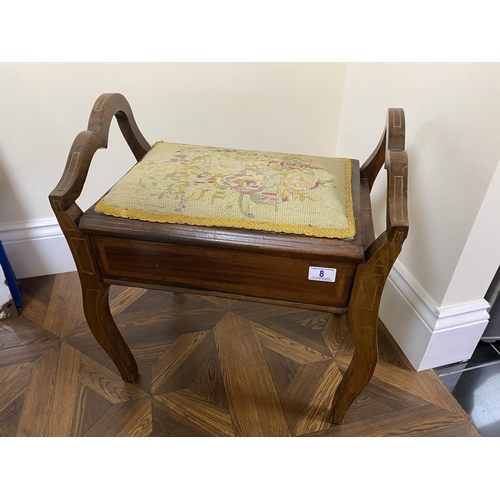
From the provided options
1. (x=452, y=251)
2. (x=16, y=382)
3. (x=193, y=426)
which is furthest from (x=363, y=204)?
(x=16, y=382)

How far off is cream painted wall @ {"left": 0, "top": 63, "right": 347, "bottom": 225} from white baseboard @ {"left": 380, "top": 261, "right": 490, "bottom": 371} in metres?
0.53

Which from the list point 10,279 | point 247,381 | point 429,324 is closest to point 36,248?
point 10,279

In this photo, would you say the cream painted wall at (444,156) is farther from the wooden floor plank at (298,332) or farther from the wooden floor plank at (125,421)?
the wooden floor plank at (125,421)

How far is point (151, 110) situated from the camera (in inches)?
41.5

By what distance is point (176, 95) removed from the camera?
41.1 inches

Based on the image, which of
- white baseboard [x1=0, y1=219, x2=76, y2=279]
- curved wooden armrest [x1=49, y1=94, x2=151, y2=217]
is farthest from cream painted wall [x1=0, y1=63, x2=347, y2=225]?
curved wooden armrest [x1=49, y1=94, x2=151, y2=217]

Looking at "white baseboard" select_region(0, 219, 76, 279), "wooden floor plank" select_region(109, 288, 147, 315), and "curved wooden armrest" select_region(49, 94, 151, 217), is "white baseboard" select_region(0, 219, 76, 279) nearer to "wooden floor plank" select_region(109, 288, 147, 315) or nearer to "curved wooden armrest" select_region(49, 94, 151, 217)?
"wooden floor plank" select_region(109, 288, 147, 315)

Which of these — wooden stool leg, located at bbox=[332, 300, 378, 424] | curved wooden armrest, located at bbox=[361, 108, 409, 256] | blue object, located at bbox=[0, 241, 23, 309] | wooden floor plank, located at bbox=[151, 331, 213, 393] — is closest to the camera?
curved wooden armrest, located at bbox=[361, 108, 409, 256]

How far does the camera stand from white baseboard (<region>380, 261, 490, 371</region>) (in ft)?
2.81

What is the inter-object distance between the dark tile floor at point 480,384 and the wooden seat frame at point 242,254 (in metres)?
0.32

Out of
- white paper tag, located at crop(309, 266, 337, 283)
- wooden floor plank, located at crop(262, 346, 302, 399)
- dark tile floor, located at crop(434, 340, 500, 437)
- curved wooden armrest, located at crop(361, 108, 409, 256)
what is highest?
curved wooden armrest, located at crop(361, 108, 409, 256)

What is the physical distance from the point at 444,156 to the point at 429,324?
37 cm

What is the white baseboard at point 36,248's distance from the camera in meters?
1.13
